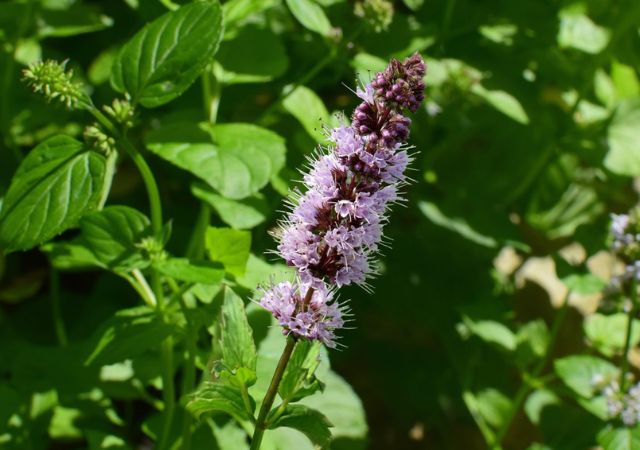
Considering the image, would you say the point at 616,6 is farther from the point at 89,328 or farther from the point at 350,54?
the point at 89,328

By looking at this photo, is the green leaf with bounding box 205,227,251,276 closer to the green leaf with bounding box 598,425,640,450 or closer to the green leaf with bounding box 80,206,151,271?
the green leaf with bounding box 80,206,151,271

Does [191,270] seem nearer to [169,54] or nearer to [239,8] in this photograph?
[169,54]

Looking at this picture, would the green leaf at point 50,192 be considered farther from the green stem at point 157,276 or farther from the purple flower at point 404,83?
the purple flower at point 404,83

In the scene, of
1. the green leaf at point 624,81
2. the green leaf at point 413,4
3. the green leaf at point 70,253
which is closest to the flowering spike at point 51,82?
the green leaf at point 70,253

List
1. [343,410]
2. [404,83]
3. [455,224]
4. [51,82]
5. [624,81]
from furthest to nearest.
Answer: [624,81], [455,224], [343,410], [51,82], [404,83]

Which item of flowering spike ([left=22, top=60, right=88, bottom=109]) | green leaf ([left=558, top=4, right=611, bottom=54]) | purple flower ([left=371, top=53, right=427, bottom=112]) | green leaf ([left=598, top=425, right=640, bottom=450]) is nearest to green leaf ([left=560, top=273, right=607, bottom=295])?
green leaf ([left=598, top=425, right=640, bottom=450])

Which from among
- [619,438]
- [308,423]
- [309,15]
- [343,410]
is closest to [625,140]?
[619,438]
